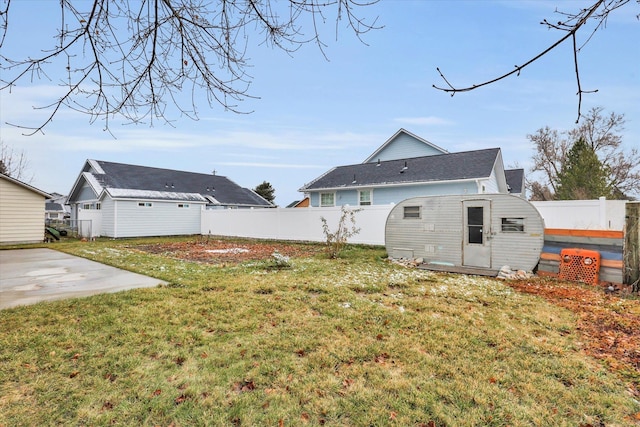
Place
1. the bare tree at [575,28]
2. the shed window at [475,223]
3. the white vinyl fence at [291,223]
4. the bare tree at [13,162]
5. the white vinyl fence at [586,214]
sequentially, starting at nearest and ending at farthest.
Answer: the bare tree at [575,28], the shed window at [475,223], the white vinyl fence at [586,214], the white vinyl fence at [291,223], the bare tree at [13,162]

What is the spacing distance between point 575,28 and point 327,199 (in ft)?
57.2

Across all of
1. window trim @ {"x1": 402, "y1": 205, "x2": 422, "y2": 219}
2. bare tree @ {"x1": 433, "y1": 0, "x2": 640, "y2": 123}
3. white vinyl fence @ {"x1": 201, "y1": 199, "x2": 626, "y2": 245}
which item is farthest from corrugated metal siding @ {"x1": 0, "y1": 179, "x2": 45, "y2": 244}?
bare tree @ {"x1": 433, "y1": 0, "x2": 640, "y2": 123}

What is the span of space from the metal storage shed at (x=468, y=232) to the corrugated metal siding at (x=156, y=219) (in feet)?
53.7

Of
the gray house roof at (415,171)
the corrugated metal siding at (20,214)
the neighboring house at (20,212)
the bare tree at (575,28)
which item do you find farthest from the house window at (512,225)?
the corrugated metal siding at (20,214)

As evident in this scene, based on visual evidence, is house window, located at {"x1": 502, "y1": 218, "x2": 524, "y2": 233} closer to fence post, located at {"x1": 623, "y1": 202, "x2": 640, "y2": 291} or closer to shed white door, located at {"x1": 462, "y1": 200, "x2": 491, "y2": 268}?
shed white door, located at {"x1": 462, "y1": 200, "x2": 491, "y2": 268}

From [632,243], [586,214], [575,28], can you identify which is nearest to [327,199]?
[586,214]

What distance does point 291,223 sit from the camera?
54.1 ft

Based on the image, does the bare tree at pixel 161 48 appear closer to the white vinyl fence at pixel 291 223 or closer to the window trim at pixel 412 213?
the window trim at pixel 412 213

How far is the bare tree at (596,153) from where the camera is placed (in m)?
24.4

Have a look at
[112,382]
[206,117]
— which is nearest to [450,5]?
[206,117]

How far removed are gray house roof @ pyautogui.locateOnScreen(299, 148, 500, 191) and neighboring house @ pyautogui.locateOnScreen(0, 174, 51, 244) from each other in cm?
1407

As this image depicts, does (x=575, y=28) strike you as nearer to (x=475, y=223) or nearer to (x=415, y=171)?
(x=475, y=223)

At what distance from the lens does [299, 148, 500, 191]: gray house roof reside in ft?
49.7

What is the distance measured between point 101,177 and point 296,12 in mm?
22785
